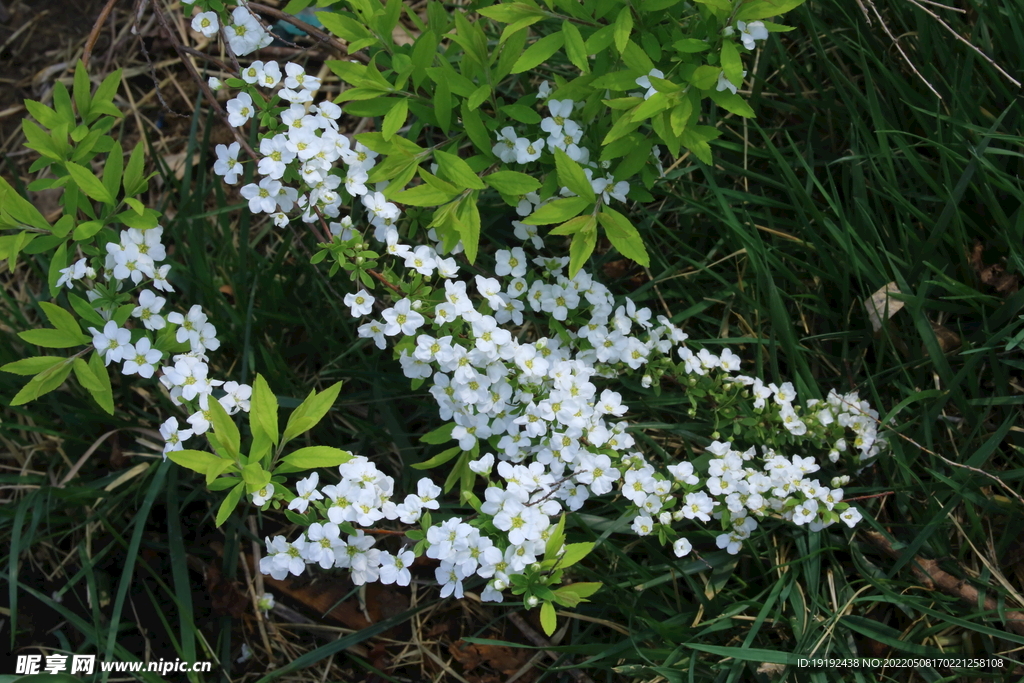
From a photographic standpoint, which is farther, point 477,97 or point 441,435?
point 441,435

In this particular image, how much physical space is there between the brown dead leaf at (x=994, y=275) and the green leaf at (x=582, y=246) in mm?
1570

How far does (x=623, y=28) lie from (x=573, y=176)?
0.38 metres

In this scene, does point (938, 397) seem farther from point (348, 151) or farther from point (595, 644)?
point (348, 151)

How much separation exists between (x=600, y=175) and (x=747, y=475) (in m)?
1.03

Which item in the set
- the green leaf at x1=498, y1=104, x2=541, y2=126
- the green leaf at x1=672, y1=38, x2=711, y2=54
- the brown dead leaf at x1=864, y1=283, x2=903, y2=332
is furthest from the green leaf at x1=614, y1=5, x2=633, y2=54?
the brown dead leaf at x1=864, y1=283, x2=903, y2=332

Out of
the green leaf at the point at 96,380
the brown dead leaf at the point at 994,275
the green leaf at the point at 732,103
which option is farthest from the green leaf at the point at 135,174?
the brown dead leaf at the point at 994,275

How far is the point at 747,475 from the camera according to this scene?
2229mm

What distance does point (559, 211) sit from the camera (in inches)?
75.6

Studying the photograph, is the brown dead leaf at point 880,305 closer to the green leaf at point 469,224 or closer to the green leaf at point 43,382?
the green leaf at point 469,224

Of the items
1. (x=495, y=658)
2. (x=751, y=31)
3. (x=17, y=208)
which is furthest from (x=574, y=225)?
(x=495, y=658)

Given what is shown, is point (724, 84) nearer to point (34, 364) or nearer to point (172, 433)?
point (172, 433)

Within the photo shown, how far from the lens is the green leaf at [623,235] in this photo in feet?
6.35

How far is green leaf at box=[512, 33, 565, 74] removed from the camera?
1878 mm

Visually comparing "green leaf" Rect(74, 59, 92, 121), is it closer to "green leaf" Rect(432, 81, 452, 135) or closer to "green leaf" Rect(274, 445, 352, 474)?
"green leaf" Rect(432, 81, 452, 135)
